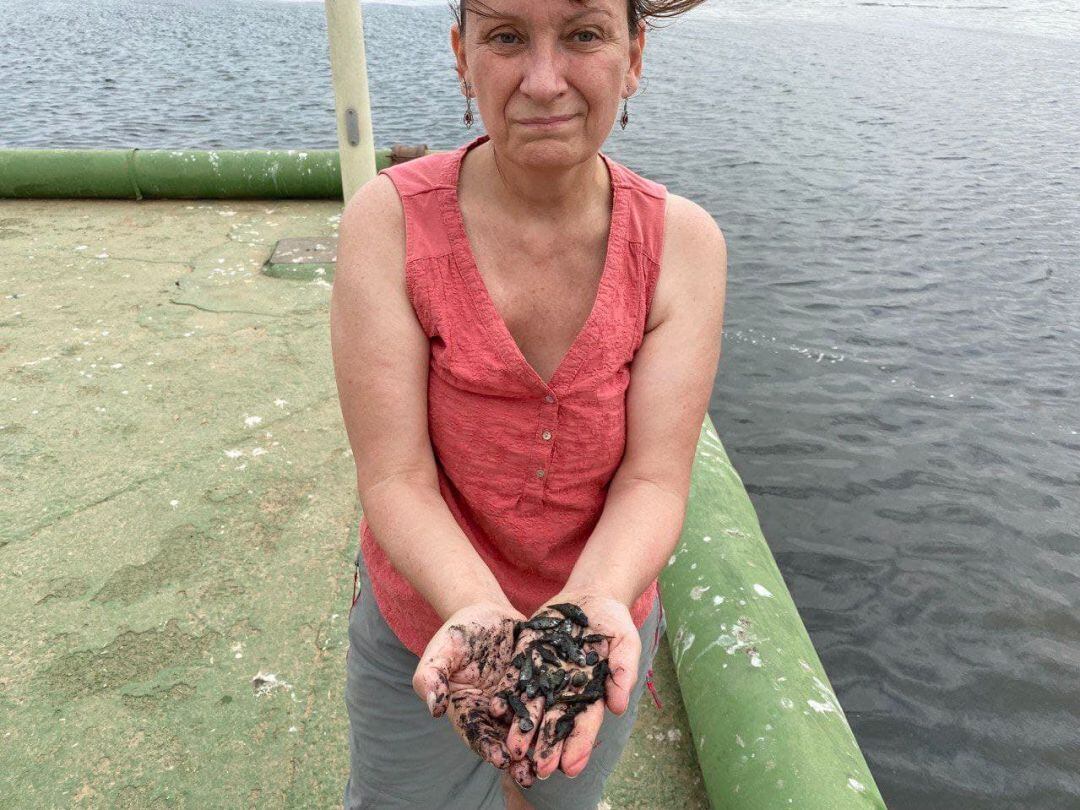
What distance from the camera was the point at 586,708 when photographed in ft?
4.16

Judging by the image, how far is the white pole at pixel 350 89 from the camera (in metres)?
4.45

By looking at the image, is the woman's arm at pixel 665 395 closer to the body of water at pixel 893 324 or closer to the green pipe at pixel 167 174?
the body of water at pixel 893 324

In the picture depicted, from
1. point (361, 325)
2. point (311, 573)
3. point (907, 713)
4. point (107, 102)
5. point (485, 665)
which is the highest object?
point (361, 325)

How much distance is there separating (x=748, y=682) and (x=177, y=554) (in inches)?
80.0

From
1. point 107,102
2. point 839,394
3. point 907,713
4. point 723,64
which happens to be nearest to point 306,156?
point 839,394

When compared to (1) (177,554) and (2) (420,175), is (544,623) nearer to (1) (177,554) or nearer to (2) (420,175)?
(2) (420,175)

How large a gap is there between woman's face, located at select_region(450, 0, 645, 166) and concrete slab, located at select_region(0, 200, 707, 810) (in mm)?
1777

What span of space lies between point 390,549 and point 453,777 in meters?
0.53

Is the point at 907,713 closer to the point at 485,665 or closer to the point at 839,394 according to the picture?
the point at 839,394

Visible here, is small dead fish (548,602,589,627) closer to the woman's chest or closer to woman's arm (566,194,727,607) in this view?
woman's arm (566,194,727,607)

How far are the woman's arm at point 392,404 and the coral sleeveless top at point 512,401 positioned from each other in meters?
0.03

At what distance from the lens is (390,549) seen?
139cm

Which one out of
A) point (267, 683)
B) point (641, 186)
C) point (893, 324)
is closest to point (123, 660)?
point (267, 683)

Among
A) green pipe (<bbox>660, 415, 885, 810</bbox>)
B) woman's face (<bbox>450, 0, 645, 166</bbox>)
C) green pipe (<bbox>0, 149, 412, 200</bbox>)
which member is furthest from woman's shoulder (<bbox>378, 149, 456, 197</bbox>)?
green pipe (<bbox>0, 149, 412, 200</bbox>)
